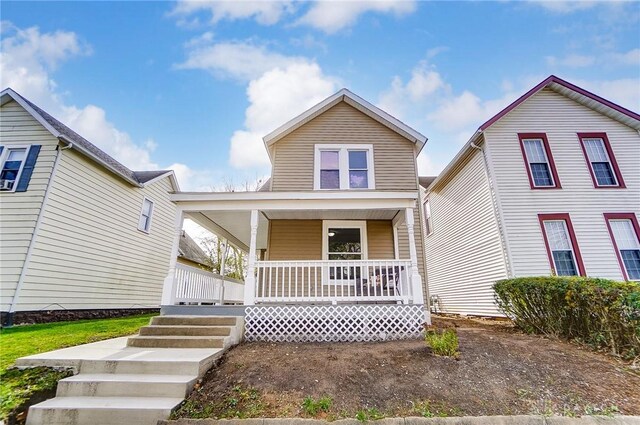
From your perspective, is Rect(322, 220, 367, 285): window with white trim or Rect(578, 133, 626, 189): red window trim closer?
Rect(322, 220, 367, 285): window with white trim

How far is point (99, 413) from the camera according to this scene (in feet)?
10.5

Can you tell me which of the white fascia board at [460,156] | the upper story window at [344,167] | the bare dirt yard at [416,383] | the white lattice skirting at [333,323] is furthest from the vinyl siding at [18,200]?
the white fascia board at [460,156]

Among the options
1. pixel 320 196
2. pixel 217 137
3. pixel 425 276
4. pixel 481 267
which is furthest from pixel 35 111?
pixel 481 267

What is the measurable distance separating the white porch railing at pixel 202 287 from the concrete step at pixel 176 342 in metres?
1.35

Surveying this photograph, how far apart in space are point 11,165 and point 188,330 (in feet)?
28.3

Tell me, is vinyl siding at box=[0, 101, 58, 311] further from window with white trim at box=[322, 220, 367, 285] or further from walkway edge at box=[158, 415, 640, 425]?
window with white trim at box=[322, 220, 367, 285]

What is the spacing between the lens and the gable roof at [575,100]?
1012cm

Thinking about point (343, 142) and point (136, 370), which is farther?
point (343, 142)

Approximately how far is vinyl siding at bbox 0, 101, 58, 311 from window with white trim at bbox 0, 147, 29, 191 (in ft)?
0.74

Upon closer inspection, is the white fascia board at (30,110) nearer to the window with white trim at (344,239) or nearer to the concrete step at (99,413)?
the concrete step at (99,413)

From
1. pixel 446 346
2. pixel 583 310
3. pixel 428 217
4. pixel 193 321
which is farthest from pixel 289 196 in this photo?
pixel 428 217

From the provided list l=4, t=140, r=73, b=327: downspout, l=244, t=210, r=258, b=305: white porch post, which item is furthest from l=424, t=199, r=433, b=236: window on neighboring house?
l=4, t=140, r=73, b=327: downspout

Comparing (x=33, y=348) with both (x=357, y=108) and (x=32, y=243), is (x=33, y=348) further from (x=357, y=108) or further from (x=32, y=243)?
(x=357, y=108)

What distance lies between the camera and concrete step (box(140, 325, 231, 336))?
5.49 meters
